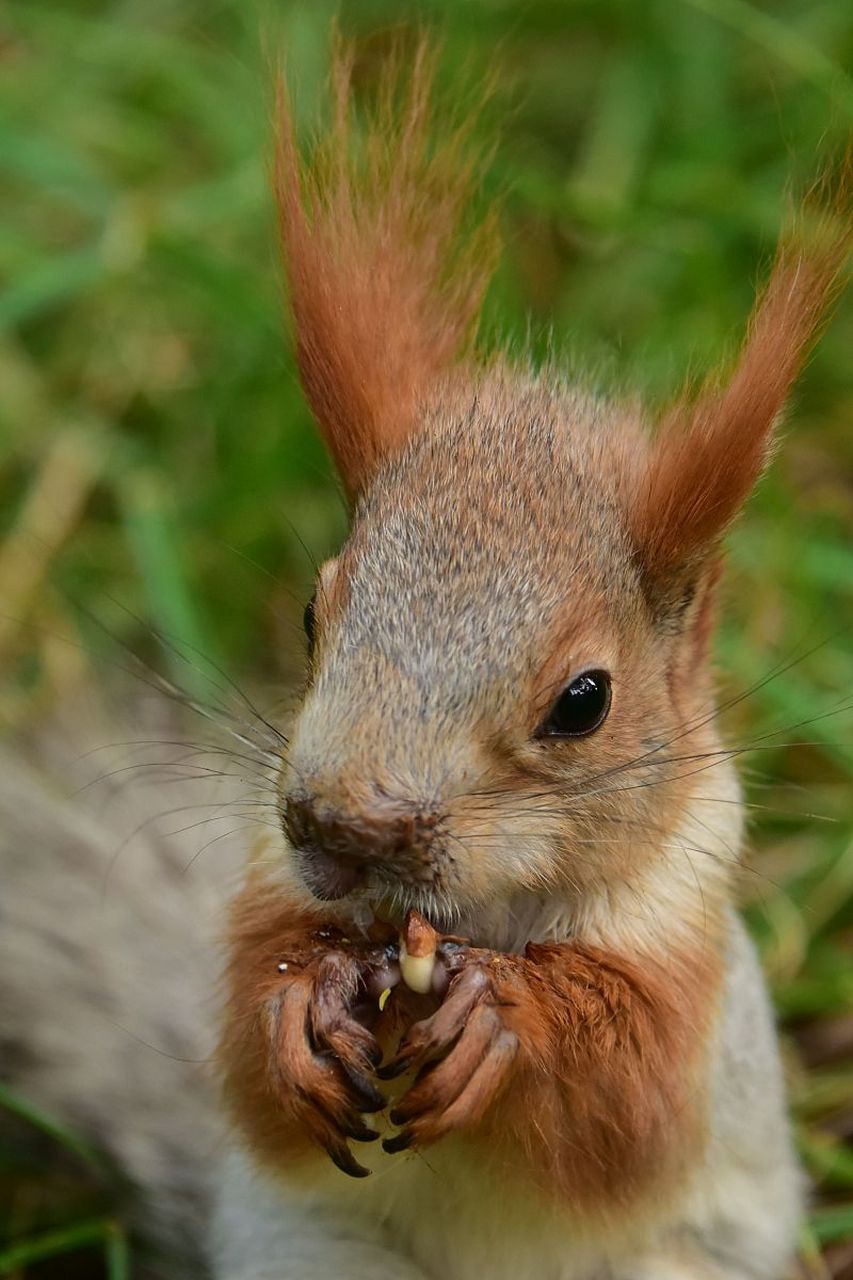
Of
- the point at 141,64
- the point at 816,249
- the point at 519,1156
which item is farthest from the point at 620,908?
the point at 141,64

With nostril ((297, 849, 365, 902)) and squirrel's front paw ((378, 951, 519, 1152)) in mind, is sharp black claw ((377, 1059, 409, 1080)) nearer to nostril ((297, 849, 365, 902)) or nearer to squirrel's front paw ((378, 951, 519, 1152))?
squirrel's front paw ((378, 951, 519, 1152))

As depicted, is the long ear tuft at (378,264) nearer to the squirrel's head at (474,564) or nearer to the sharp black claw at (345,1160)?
the squirrel's head at (474,564)

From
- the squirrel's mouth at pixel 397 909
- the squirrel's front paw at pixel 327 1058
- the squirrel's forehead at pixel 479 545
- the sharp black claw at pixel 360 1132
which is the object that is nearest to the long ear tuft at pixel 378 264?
the squirrel's forehead at pixel 479 545

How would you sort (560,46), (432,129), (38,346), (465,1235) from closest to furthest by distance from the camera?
(465,1235), (432,129), (38,346), (560,46)

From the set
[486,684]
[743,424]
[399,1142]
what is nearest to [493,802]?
[486,684]

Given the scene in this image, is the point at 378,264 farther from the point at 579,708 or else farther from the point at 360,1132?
the point at 360,1132

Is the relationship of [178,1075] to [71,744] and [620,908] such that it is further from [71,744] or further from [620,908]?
[620,908]
